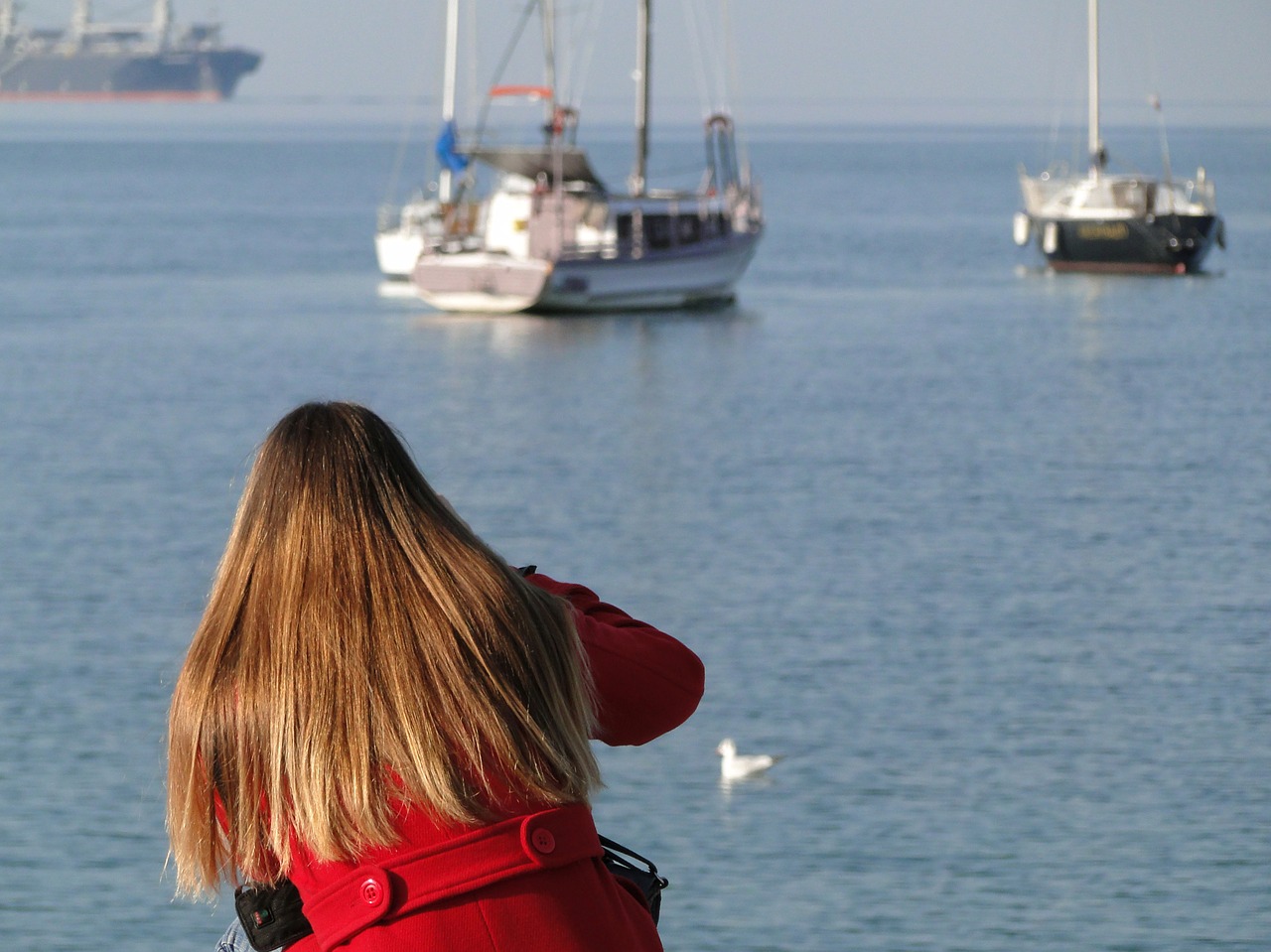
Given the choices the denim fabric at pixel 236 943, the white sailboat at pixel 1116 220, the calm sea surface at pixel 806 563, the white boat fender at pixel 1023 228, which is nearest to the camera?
the denim fabric at pixel 236 943

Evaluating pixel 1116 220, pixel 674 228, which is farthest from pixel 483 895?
pixel 1116 220

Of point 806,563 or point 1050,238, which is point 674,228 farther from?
point 806,563

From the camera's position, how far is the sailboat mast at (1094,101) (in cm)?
3944

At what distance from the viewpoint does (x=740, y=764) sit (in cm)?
912

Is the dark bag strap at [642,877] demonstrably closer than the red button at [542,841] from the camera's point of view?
No

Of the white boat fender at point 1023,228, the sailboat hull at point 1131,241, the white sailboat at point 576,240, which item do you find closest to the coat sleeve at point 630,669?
the white sailboat at point 576,240

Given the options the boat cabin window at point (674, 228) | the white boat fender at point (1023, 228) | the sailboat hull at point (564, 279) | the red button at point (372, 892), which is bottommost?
the red button at point (372, 892)

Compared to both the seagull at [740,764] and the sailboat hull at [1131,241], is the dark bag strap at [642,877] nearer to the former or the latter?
the seagull at [740,764]

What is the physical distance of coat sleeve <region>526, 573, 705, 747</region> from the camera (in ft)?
6.56

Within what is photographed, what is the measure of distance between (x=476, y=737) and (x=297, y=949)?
268 mm

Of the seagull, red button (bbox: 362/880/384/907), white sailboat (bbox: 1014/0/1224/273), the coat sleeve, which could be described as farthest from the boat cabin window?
red button (bbox: 362/880/384/907)

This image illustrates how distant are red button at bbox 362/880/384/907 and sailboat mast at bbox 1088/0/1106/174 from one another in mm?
38900

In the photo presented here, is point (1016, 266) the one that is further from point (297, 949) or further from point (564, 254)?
point (297, 949)

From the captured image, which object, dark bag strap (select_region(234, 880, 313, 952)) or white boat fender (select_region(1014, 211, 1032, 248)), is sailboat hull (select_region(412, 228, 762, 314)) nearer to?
white boat fender (select_region(1014, 211, 1032, 248))
